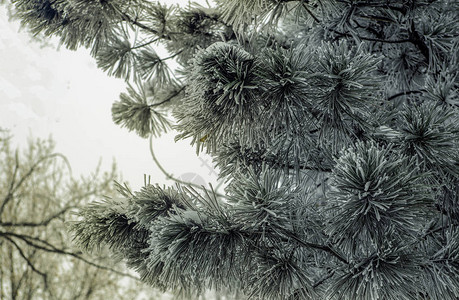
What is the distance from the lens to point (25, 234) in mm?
1945

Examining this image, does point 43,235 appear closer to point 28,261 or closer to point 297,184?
point 28,261

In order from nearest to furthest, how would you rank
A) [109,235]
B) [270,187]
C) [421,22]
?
[270,187] → [109,235] → [421,22]

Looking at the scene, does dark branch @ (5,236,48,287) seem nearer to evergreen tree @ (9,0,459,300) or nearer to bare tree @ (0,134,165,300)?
bare tree @ (0,134,165,300)

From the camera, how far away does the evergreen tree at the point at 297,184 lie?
1.15ft

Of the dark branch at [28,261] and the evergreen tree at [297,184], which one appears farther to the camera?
the dark branch at [28,261]

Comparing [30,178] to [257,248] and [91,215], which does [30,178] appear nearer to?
[91,215]

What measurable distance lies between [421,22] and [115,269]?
188 centimetres

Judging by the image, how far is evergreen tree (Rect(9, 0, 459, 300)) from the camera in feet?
1.15

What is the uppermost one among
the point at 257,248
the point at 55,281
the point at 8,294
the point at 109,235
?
the point at 8,294

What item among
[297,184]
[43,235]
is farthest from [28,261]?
[297,184]

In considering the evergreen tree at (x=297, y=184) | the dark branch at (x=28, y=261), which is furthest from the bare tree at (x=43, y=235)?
the evergreen tree at (x=297, y=184)

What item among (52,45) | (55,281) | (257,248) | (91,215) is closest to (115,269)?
(55,281)

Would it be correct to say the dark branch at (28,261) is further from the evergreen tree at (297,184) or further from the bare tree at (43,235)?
the evergreen tree at (297,184)

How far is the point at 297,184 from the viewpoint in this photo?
0.53 metres
